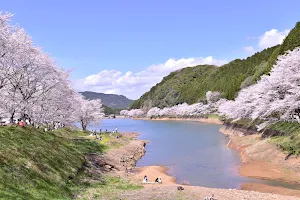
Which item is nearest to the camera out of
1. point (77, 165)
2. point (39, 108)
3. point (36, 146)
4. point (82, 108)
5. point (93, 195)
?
point (93, 195)

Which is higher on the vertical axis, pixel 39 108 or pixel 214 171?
pixel 39 108

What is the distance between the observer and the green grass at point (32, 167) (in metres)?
20.0

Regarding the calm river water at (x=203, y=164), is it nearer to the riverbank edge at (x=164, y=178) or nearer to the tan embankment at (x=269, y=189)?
the riverbank edge at (x=164, y=178)

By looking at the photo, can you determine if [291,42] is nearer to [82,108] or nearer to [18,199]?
[82,108]

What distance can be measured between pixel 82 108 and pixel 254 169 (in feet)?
168

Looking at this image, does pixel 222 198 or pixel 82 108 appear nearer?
pixel 222 198

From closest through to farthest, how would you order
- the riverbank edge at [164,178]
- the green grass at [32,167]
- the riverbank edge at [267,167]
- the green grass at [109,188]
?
1. the green grass at [32,167]
2. the green grass at [109,188]
3. the riverbank edge at [164,178]
4. the riverbank edge at [267,167]

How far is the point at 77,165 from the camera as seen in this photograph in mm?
33281

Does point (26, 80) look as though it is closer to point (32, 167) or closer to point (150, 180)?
point (32, 167)

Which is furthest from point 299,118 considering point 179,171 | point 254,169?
point 179,171

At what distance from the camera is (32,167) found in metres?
24.3

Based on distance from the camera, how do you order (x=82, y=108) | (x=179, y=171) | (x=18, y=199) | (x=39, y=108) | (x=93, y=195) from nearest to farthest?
(x=18, y=199), (x=93, y=195), (x=179, y=171), (x=39, y=108), (x=82, y=108)

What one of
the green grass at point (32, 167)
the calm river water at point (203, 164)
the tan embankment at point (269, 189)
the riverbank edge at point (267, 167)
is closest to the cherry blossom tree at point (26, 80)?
the green grass at point (32, 167)

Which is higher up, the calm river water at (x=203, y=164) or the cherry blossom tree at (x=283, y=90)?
the cherry blossom tree at (x=283, y=90)
